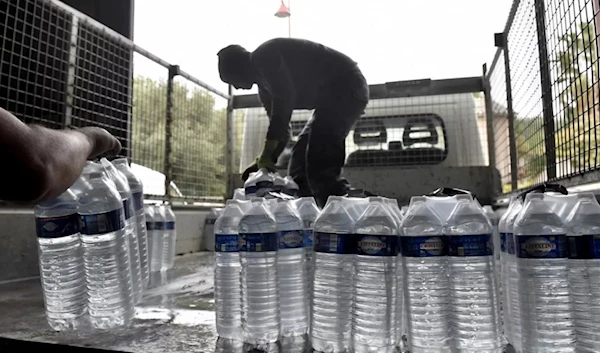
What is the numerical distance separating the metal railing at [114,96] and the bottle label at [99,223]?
1546 mm

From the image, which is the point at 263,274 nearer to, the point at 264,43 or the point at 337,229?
the point at 337,229

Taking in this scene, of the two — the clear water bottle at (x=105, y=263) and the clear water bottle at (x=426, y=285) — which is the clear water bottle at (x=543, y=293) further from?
the clear water bottle at (x=105, y=263)

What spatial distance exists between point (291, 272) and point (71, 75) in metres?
2.50

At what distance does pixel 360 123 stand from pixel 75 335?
148 inches

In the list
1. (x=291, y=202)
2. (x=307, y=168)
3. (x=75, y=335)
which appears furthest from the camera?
(x=307, y=168)

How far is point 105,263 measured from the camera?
6.05 ft

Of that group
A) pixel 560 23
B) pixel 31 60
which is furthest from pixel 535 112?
pixel 31 60

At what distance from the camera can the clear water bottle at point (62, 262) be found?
5.65ft

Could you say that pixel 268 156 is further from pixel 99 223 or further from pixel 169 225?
pixel 99 223

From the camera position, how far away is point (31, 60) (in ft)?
9.59

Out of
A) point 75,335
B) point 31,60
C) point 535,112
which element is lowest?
point 75,335

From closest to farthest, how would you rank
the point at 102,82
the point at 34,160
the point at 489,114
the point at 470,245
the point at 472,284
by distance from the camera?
1. the point at 34,160
2. the point at 470,245
3. the point at 472,284
4. the point at 102,82
5. the point at 489,114

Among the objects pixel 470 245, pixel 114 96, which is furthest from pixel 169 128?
pixel 470 245

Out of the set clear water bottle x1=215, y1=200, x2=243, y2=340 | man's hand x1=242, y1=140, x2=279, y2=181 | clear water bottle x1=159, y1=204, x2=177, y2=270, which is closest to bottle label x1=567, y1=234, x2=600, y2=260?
clear water bottle x1=215, y1=200, x2=243, y2=340
